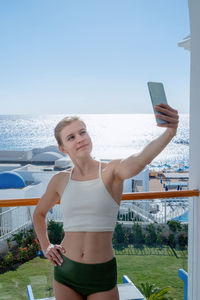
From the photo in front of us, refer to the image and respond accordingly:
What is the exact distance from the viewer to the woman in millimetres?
1331

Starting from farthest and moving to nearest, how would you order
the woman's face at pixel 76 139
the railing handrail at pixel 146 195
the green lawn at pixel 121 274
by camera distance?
the green lawn at pixel 121 274 < the railing handrail at pixel 146 195 < the woman's face at pixel 76 139

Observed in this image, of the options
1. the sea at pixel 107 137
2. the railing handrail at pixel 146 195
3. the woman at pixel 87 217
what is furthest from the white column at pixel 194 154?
the sea at pixel 107 137

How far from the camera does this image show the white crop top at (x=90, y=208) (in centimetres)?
138

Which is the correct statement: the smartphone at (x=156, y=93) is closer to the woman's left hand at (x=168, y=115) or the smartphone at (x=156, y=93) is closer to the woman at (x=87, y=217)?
the woman's left hand at (x=168, y=115)

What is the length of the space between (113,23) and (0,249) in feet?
151

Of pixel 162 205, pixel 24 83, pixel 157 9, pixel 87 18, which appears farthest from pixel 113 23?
pixel 162 205

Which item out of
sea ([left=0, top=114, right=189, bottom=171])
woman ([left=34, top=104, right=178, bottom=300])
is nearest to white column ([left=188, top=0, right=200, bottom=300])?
woman ([left=34, top=104, right=178, bottom=300])

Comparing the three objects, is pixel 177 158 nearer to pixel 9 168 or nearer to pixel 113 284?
pixel 9 168

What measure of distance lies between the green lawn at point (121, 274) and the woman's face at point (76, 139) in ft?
3.40

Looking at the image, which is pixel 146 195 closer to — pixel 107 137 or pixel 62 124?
pixel 62 124

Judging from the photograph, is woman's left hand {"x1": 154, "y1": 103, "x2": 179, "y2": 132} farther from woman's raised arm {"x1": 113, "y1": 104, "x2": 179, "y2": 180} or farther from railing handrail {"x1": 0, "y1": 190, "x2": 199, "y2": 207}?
railing handrail {"x1": 0, "y1": 190, "x2": 199, "y2": 207}

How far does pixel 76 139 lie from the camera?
1433 mm

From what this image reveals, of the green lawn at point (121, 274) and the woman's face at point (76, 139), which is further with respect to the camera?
the green lawn at point (121, 274)

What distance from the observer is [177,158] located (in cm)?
3459
